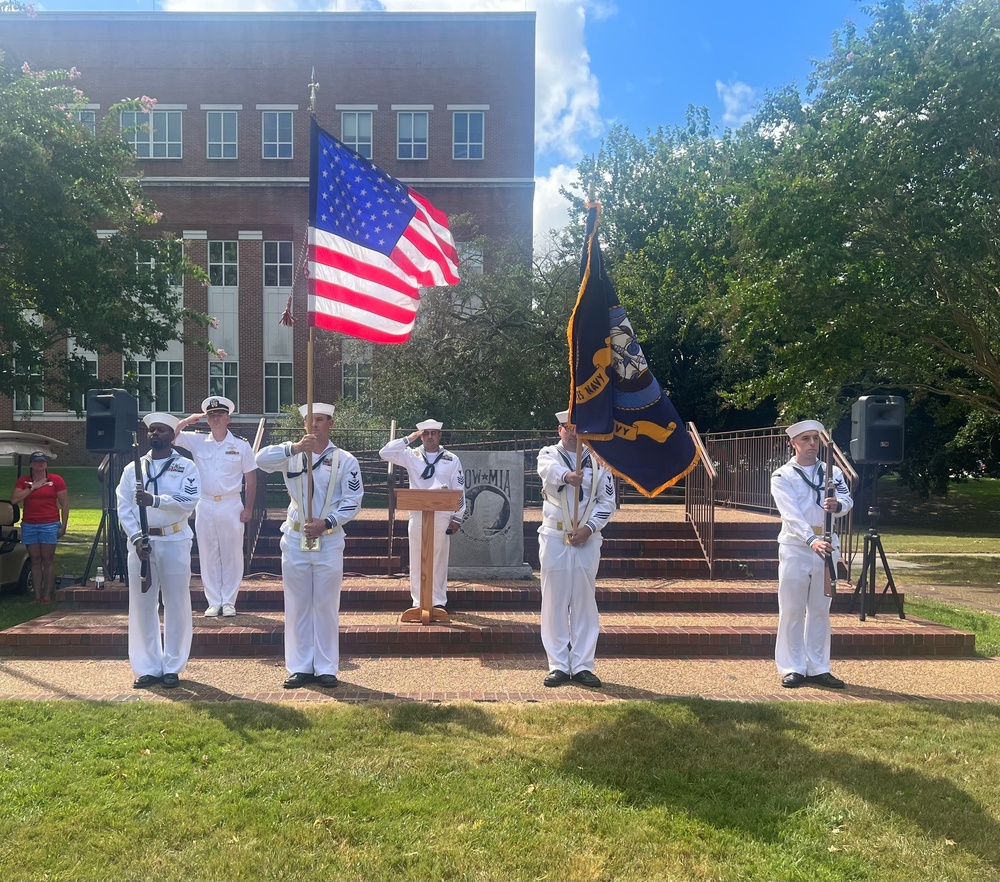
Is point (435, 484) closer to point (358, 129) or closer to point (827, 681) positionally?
point (827, 681)

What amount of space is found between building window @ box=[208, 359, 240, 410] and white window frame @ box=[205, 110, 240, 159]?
8.95 m

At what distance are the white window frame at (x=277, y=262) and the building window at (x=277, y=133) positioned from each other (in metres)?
3.81

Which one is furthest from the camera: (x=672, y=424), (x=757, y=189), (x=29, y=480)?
(x=757, y=189)

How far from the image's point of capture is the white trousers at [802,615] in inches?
280

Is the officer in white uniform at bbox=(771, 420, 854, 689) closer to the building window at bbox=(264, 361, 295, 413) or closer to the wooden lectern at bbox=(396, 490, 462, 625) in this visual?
the wooden lectern at bbox=(396, 490, 462, 625)

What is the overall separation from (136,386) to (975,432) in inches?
1050

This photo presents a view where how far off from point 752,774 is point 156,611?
463 centimetres

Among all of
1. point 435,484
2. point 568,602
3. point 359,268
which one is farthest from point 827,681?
point 359,268

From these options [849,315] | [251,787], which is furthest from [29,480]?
[849,315]

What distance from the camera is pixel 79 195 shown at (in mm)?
14016

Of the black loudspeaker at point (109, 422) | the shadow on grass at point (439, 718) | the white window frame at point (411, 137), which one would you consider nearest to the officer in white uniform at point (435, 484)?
the black loudspeaker at point (109, 422)

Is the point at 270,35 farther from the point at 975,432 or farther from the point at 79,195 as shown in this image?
the point at 975,432

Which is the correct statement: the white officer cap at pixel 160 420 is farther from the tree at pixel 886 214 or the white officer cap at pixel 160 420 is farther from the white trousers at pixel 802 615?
the tree at pixel 886 214

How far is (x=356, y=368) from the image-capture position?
3111 centimetres
